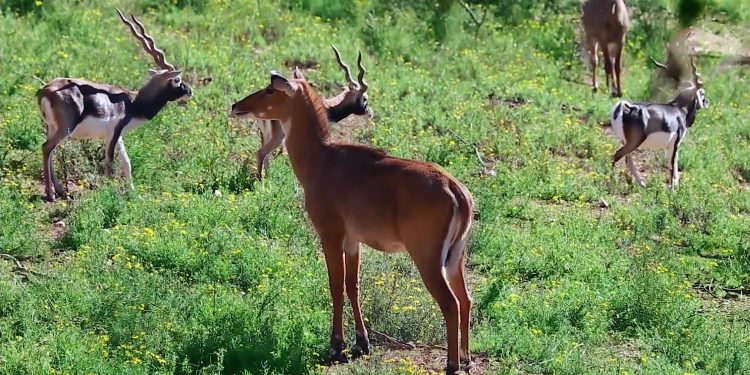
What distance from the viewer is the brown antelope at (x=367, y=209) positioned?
26.2 ft

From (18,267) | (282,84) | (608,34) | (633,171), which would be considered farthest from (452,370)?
(608,34)

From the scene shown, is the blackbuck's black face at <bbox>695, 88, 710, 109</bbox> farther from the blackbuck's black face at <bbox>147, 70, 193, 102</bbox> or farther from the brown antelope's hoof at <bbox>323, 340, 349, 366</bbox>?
the brown antelope's hoof at <bbox>323, 340, 349, 366</bbox>

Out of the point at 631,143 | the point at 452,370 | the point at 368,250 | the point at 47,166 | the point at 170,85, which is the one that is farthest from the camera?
the point at 631,143

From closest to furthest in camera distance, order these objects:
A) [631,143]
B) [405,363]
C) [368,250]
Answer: [405,363] → [368,250] → [631,143]

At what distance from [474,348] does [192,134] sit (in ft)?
19.0

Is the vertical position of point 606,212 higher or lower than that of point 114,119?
lower

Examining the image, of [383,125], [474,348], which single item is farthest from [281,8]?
[474,348]

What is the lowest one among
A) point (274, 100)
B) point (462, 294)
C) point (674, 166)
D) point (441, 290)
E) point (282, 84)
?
point (674, 166)

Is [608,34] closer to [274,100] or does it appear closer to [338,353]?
[274,100]

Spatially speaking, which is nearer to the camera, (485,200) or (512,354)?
(512,354)

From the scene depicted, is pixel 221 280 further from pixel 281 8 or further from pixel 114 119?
pixel 281 8

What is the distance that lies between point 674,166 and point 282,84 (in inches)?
281

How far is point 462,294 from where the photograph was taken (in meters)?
8.31

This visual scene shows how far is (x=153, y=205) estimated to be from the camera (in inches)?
448
